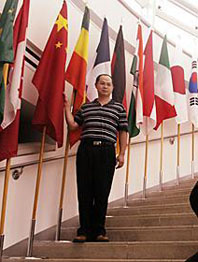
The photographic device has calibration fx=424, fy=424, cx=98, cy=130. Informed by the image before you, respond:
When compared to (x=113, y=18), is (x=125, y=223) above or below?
below

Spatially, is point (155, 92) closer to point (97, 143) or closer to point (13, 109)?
point (97, 143)

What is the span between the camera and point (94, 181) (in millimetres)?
2951

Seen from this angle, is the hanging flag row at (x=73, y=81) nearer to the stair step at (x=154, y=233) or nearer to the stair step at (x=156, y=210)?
the stair step at (x=156, y=210)

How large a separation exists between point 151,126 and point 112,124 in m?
1.36

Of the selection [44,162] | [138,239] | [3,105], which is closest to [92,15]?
[44,162]

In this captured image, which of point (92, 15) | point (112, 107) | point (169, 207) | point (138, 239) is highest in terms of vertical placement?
point (92, 15)

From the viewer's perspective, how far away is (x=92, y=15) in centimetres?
462

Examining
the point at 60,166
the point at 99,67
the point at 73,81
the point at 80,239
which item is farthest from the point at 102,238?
the point at 99,67

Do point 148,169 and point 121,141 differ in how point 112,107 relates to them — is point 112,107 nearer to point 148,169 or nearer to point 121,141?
point 121,141

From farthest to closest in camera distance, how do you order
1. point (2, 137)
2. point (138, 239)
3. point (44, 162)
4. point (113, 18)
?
1. point (113, 18)
2. point (44, 162)
3. point (2, 137)
4. point (138, 239)

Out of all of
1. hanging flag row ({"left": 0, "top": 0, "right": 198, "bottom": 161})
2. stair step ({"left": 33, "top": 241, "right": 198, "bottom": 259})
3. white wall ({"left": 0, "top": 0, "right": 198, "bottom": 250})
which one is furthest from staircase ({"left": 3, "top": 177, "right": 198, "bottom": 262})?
hanging flag row ({"left": 0, "top": 0, "right": 198, "bottom": 161})

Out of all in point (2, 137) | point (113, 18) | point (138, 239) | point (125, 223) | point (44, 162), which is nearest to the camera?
point (138, 239)

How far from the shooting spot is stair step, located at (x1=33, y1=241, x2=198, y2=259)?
2281 mm

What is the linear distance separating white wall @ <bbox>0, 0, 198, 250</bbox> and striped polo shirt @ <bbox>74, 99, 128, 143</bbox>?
0.72 meters
